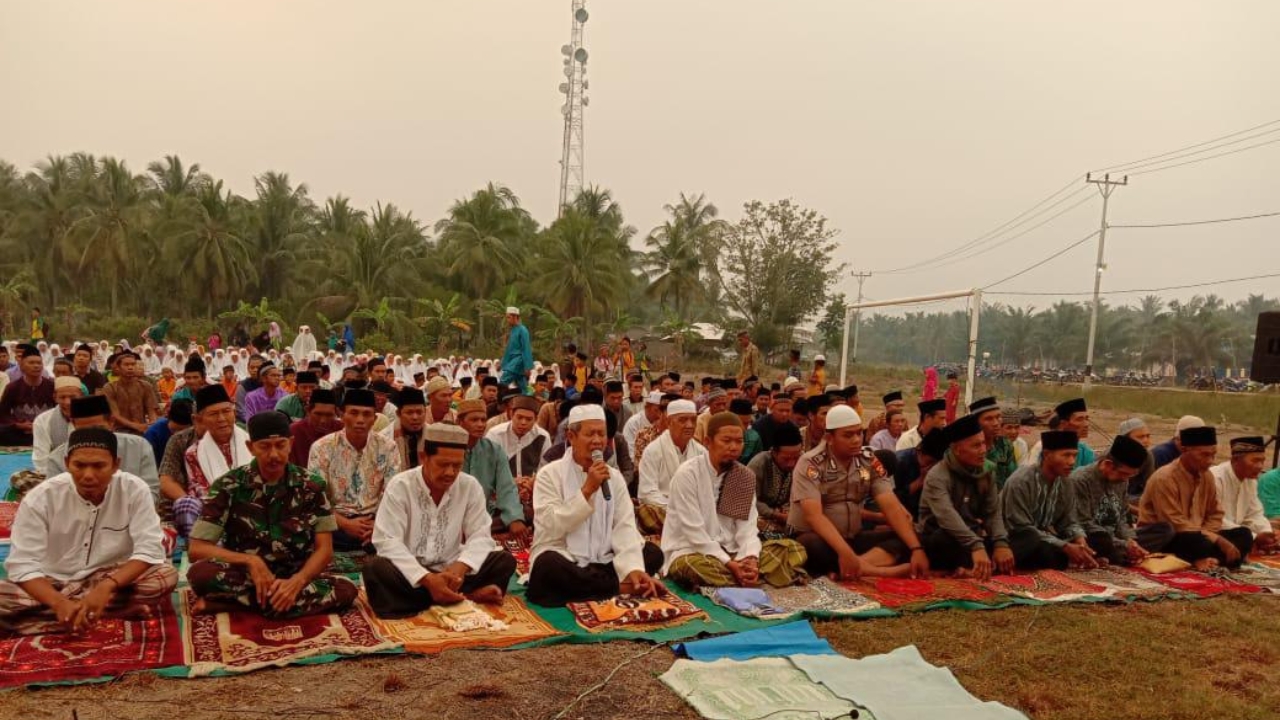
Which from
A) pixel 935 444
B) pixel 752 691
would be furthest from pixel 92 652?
pixel 935 444

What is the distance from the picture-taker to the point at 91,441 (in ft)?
12.3

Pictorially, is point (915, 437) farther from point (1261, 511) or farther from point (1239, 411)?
point (1239, 411)

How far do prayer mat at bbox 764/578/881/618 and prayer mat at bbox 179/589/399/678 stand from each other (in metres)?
2.08

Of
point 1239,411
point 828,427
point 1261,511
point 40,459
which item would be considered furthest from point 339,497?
point 1239,411

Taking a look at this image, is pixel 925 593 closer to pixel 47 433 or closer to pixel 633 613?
pixel 633 613

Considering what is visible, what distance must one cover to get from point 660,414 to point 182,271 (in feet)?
107

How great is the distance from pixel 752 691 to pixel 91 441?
3.06 m

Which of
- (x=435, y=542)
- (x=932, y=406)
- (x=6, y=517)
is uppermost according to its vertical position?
(x=932, y=406)

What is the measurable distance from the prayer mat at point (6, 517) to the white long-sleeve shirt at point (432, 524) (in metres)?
2.74

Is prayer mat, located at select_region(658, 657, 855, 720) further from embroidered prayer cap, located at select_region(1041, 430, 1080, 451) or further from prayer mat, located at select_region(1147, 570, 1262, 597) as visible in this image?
prayer mat, located at select_region(1147, 570, 1262, 597)

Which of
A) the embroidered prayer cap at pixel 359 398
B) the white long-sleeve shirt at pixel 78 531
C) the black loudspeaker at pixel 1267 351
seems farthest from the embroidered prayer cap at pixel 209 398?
the black loudspeaker at pixel 1267 351

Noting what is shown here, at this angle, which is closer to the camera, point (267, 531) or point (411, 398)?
point (267, 531)

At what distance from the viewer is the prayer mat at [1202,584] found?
5.23m

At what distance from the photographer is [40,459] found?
19.6ft
